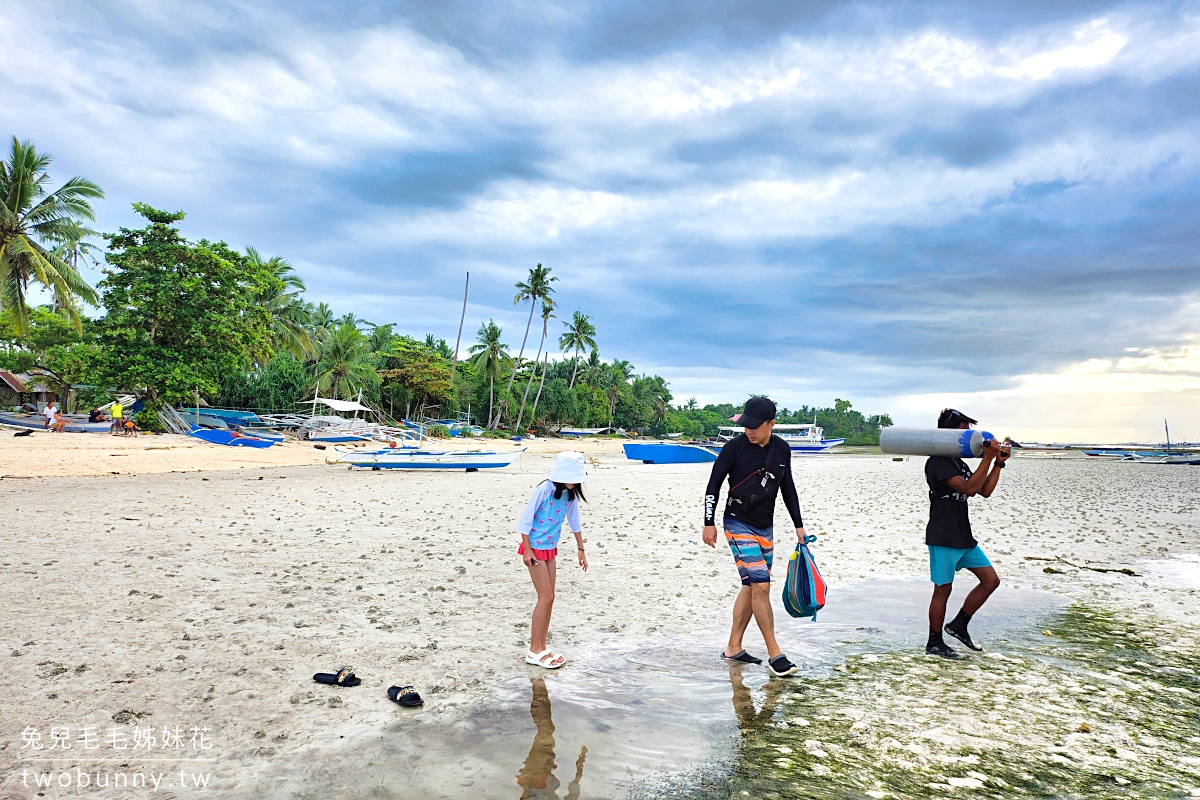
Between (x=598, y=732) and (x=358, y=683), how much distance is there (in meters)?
1.86

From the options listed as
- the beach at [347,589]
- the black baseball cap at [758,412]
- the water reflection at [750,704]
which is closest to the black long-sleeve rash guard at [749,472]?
the black baseball cap at [758,412]

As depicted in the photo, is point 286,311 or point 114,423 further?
point 286,311

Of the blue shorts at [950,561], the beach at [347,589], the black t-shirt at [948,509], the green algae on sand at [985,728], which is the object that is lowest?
the beach at [347,589]

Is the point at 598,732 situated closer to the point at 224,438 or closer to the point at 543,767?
the point at 543,767

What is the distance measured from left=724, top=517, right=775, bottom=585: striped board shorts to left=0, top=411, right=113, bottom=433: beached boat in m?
40.0

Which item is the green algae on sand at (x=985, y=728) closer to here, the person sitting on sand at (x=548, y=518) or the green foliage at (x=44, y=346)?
the person sitting on sand at (x=548, y=518)

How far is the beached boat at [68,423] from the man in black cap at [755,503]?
39904 mm

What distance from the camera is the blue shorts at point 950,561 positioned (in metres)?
5.75

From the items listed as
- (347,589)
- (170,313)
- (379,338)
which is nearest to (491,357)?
(379,338)

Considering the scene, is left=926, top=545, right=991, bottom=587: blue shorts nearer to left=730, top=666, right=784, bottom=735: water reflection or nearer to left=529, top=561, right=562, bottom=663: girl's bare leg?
left=730, top=666, right=784, bottom=735: water reflection

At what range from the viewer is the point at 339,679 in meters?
5.02

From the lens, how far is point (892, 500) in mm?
20172

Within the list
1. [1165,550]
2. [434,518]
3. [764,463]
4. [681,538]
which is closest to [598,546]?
[681,538]

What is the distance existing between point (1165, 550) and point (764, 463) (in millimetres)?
10231
